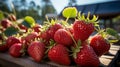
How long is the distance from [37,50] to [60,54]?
13 cm

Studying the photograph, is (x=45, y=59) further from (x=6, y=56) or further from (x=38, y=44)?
(x=6, y=56)

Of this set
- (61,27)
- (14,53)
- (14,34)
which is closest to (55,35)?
(61,27)

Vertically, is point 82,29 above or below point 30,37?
above

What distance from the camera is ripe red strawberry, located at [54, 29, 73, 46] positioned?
716 mm

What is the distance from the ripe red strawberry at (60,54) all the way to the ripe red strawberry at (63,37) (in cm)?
2

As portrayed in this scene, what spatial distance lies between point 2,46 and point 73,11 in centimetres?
46

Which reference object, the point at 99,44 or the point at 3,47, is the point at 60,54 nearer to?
the point at 99,44

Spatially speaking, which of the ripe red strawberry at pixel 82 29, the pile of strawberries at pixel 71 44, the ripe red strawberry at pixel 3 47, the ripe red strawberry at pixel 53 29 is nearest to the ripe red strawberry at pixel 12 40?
the ripe red strawberry at pixel 3 47

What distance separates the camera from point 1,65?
3.50 ft

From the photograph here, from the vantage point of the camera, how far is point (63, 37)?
72 centimetres

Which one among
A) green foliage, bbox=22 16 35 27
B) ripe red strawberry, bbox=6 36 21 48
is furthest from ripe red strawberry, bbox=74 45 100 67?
green foliage, bbox=22 16 35 27

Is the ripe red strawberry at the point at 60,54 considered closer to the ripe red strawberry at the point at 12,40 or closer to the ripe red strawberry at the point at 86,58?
the ripe red strawberry at the point at 86,58

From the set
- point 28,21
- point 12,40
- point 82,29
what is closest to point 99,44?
point 82,29

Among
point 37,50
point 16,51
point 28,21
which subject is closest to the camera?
point 37,50
